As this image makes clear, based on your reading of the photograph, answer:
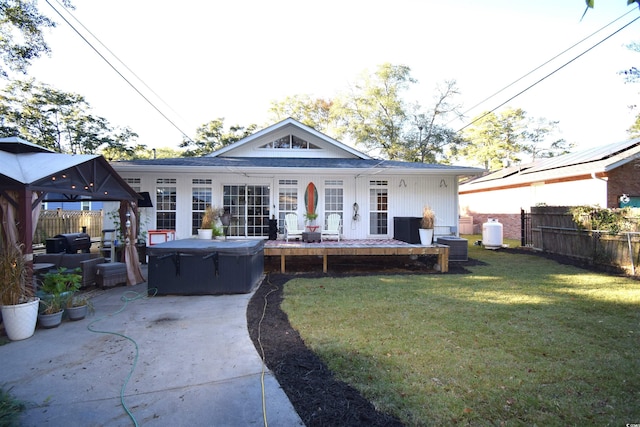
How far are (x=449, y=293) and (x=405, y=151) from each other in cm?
1966

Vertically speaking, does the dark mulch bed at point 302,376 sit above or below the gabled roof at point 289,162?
below

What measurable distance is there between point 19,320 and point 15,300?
0.24 m

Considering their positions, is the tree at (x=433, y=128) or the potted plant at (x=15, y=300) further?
the tree at (x=433, y=128)

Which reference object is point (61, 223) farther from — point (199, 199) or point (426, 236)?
point (426, 236)

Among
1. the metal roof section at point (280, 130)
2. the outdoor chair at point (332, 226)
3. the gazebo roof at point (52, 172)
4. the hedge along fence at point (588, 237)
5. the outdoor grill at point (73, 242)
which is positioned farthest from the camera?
the metal roof section at point (280, 130)

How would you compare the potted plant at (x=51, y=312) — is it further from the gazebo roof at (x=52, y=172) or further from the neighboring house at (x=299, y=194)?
the neighboring house at (x=299, y=194)

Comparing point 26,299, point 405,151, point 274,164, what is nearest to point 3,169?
point 26,299

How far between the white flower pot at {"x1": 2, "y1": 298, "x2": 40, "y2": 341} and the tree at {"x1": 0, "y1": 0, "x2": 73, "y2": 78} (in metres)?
9.68

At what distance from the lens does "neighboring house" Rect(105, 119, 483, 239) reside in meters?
9.91

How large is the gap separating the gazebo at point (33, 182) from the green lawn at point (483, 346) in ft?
11.8

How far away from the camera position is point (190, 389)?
2.61m

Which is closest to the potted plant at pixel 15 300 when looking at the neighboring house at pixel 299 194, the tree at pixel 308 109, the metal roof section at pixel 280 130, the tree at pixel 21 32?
the neighboring house at pixel 299 194

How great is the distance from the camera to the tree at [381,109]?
78.9 feet

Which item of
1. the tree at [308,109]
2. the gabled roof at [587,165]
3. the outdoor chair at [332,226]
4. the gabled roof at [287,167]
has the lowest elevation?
the outdoor chair at [332,226]
